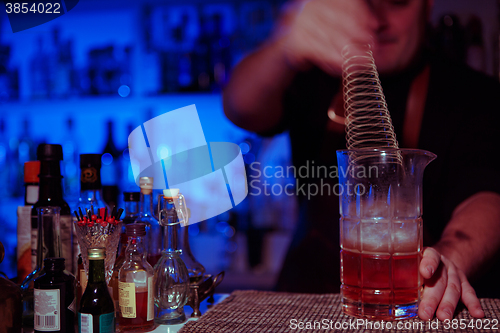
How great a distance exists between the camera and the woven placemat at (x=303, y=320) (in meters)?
0.80

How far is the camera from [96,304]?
29.2 inches

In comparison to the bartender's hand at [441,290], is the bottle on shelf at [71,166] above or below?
above

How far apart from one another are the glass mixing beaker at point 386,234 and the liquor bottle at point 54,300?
565 mm

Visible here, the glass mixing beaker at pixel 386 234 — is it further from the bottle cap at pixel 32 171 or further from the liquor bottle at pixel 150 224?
the bottle cap at pixel 32 171

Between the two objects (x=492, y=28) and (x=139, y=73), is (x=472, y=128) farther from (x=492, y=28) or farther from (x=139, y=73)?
(x=139, y=73)

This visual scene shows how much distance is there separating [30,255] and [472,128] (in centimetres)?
161

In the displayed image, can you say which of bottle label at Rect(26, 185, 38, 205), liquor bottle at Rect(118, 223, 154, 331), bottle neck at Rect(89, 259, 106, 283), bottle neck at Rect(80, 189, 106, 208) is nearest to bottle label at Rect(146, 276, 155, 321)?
liquor bottle at Rect(118, 223, 154, 331)

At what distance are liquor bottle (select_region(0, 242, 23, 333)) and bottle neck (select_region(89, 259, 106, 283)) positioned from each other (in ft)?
0.58

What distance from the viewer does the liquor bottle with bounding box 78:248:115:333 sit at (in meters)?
0.73

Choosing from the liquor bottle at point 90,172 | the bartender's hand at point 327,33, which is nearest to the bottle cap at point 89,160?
the liquor bottle at point 90,172

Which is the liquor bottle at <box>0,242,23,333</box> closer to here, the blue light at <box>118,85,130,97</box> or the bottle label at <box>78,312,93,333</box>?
the bottle label at <box>78,312,93,333</box>

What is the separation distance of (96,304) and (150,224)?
316 mm

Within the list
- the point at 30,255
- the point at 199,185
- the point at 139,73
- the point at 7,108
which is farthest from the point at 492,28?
the point at 7,108

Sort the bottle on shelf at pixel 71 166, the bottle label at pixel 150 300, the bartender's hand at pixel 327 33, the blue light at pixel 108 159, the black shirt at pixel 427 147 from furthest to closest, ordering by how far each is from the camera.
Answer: the blue light at pixel 108 159, the bottle on shelf at pixel 71 166, the black shirt at pixel 427 147, the bartender's hand at pixel 327 33, the bottle label at pixel 150 300
